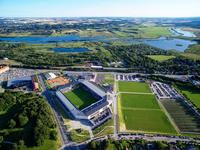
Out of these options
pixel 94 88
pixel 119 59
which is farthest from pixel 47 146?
pixel 119 59

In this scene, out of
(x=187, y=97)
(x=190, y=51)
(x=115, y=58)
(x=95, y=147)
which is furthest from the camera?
(x=190, y=51)

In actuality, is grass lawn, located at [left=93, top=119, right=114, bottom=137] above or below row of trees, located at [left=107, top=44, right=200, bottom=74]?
below

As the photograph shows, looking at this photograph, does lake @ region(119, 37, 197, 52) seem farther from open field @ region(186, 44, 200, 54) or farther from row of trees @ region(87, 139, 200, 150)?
row of trees @ region(87, 139, 200, 150)

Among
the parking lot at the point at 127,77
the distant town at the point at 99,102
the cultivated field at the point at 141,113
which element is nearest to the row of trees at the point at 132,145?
the distant town at the point at 99,102

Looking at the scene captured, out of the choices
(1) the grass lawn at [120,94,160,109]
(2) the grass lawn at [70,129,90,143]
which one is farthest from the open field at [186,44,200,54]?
(2) the grass lawn at [70,129,90,143]

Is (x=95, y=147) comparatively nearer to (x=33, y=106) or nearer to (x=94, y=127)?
(x=94, y=127)

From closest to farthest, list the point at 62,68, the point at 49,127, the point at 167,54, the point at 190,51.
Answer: the point at 49,127, the point at 62,68, the point at 167,54, the point at 190,51

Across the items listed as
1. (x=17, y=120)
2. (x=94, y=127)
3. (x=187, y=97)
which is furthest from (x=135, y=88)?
(x=17, y=120)

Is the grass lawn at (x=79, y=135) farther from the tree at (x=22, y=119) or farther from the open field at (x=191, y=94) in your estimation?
the open field at (x=191, y=94)
